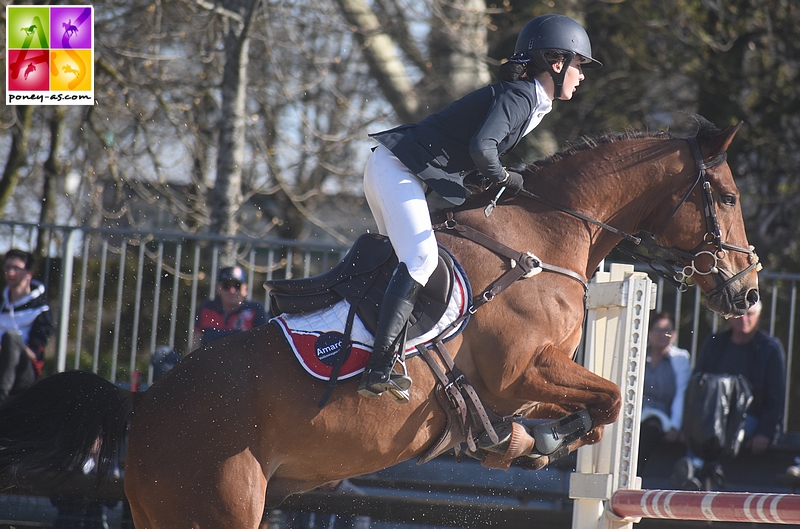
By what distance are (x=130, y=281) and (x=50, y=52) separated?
2.22 m

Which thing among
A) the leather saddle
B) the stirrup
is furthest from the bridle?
the stirrup

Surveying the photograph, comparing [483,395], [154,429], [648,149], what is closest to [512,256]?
[483,395]

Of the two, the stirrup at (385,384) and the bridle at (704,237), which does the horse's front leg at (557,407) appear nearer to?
the stirrup at (385,384)

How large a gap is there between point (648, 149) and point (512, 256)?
925mm

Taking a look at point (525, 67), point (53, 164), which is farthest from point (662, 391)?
point (53, 164)

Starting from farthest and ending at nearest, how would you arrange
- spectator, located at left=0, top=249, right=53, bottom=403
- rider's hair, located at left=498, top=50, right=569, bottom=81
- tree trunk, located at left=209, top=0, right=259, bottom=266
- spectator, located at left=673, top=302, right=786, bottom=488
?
tree trunk, located at left=209, top=0, right=259, bottom=266, spectator, located at left=0, top=249, right=53, bottom=403, spectator, located at left=673, top=302, right=786, bottom=488, rider's hair, located at left=498, top=50, right=569, bottom=81

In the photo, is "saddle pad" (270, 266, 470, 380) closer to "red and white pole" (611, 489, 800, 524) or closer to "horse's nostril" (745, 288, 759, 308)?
"red and white pole" (611, 489, 800, 524)

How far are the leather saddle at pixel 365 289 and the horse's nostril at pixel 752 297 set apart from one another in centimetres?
145

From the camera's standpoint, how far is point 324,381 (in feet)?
12.4

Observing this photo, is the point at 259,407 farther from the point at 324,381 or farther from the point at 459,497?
the point at 459,497

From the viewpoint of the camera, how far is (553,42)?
399 cm

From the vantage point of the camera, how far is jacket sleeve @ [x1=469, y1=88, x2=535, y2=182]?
12.2ft

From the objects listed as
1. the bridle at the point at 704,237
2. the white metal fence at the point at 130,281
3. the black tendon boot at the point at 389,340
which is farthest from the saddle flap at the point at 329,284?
the white metal fence at the point at 130,281

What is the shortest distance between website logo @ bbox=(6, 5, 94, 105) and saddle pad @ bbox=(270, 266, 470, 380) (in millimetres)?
4767
